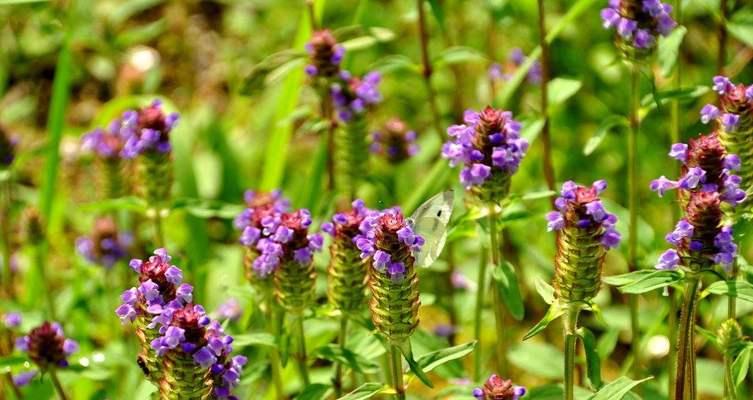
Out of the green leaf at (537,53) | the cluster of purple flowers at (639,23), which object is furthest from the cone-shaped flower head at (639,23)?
the green leaf at (537,53)

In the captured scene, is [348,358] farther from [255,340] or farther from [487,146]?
[487,146]

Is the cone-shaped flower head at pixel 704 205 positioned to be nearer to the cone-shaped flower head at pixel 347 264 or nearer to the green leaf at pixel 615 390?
the green leaf at pixel 615 390

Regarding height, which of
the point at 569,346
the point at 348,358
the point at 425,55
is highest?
the point at 425,55

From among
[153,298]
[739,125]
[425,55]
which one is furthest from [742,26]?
[153,298]

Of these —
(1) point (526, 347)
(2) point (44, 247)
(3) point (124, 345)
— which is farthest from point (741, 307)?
(2) point (44, 247)

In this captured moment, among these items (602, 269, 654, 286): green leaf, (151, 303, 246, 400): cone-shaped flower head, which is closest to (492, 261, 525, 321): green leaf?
(602, 269, 654, 286): green leaf

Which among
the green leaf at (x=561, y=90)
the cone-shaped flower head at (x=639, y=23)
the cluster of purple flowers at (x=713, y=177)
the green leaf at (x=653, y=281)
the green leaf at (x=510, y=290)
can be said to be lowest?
the green leaf at (x=510, y=290)
